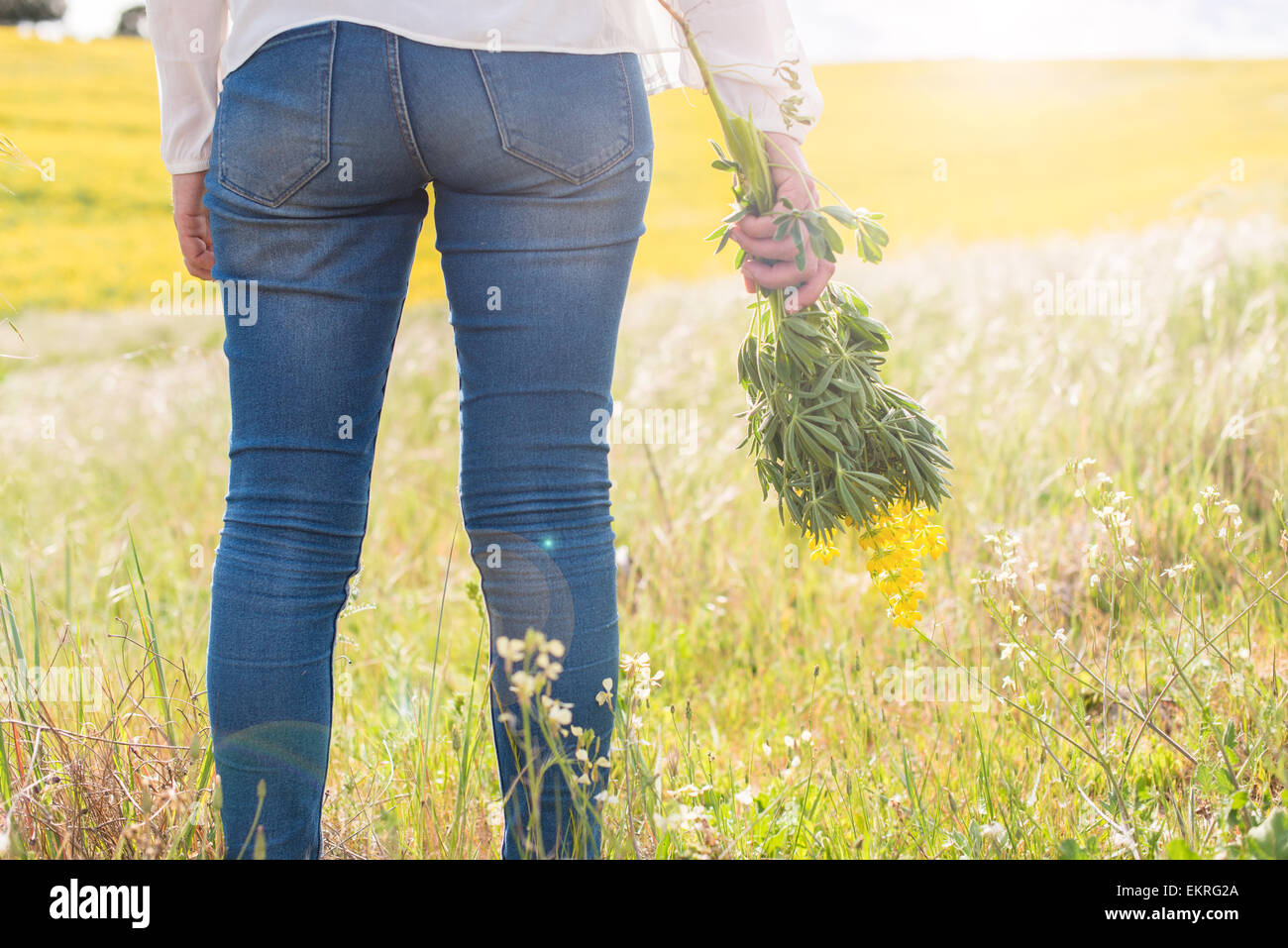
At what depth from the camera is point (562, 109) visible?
127 centimetres

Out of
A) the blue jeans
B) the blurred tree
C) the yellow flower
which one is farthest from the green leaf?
the blurred tree

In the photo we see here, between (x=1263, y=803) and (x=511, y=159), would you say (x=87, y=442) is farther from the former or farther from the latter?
(x=1263, y=803)

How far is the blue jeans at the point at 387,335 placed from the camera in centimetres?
125

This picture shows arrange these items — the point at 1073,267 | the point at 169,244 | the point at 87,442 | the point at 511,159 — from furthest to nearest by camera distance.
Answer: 1. the point at 169,244
2. the point at 1073,267
3. the point at 87,442
4. the point at 511,159

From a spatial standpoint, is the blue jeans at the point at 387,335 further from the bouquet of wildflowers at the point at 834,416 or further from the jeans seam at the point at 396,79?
the bouquet of wildflowers at the point at 834,416

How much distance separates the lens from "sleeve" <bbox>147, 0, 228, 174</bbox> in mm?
1440

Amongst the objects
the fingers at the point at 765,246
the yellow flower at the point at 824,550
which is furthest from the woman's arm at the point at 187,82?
the yellow flower at the point at 824,550

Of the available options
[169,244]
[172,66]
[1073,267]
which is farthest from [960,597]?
[169,244]

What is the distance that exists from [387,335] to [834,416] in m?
0.66

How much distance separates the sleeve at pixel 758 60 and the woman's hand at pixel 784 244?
34mm

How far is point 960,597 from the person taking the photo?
235 cm

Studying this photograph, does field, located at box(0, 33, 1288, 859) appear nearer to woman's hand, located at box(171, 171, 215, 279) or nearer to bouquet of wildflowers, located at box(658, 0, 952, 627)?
bouquet of wildflowers, located at box(658, 0, 952, 627)
